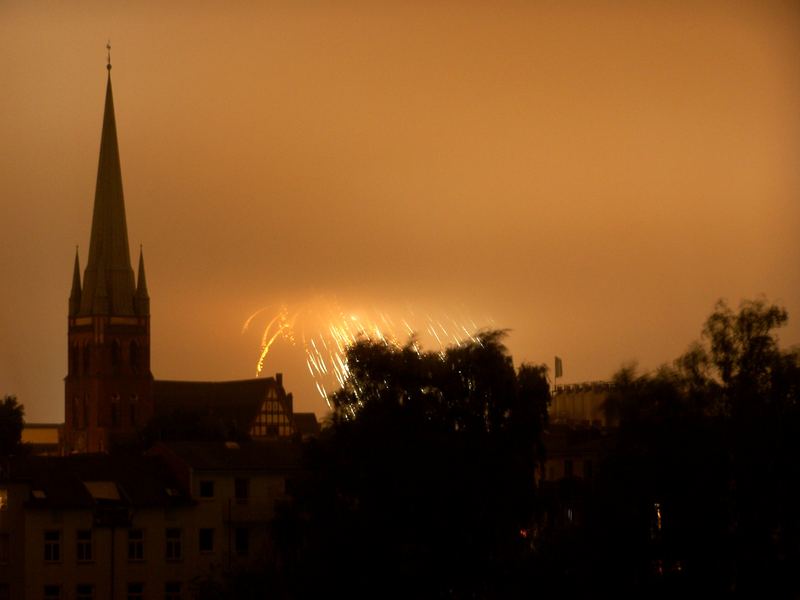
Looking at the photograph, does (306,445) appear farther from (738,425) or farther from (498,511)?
(738,425)

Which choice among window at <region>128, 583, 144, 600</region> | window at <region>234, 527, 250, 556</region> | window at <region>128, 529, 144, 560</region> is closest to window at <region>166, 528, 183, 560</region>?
window at <region>128, 529, 144, 560</region>

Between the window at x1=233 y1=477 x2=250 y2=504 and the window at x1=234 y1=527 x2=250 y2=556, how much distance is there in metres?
1.39

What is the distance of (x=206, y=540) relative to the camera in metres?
74.6

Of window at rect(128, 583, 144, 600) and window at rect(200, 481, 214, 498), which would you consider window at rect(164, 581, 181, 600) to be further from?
window at rect(200, 481, 214, 498)

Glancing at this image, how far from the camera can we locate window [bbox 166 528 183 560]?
Result: 73188 millimetres

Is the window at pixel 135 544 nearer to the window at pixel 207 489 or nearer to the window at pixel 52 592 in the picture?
the window at pixel 52 592

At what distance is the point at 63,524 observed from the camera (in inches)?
2783

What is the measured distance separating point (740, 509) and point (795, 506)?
157cm

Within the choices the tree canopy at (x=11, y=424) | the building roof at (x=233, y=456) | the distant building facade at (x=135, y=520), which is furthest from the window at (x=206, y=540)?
the tree canopy at (x=11, y=424)

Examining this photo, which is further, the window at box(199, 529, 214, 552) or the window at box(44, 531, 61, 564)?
the window at box(199, 529, 214, 552)

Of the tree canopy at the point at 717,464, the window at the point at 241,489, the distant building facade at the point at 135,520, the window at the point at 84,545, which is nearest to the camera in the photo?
the tree canopy at the point at 717,464

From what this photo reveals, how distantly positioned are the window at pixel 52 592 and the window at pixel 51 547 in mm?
1068

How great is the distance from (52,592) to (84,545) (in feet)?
8.08

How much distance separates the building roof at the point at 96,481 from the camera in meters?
71.9
